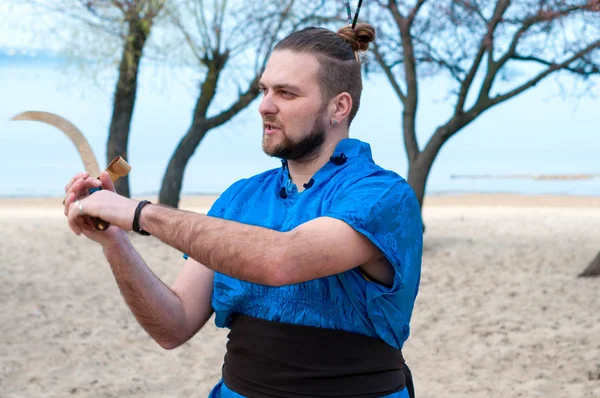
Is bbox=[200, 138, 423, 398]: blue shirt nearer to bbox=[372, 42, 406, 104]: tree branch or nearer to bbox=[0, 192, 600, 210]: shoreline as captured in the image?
bbox=[372, 42, 406, 104]: tree branch

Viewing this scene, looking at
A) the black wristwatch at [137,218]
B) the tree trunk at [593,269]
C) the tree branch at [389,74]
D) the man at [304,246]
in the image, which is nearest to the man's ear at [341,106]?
the man at [304,246]

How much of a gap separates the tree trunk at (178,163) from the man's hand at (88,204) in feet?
29.3

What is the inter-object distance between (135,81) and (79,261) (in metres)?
3.00

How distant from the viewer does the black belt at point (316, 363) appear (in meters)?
1.76

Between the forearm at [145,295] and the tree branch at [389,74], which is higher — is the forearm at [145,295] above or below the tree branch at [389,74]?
below

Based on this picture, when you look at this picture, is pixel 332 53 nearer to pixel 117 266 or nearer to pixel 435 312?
pixel 117 266

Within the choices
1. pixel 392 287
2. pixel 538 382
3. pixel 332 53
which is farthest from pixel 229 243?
pixel 538 382

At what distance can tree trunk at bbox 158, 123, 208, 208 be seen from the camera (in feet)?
35.2

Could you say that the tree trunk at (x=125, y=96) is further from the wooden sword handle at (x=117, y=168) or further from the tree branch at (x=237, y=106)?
the wooden sword handle at (x=117, y=168)

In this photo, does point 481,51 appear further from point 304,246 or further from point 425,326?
point 304,246

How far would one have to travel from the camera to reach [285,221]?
5.98 ft

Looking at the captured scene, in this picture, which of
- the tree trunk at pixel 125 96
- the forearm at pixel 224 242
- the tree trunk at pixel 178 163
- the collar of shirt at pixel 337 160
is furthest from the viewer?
the tree trunk at pixel 178 163

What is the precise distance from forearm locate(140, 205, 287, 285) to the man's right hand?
0.24 metres

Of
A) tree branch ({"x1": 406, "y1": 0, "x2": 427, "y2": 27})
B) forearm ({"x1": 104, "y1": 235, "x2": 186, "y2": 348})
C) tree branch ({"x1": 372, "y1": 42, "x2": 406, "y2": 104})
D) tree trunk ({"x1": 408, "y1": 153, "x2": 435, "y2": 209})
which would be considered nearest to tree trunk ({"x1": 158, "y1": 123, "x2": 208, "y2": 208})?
tree branch ({"x1": 372, "y1": 42, "x2": 406, "y2": 104})
